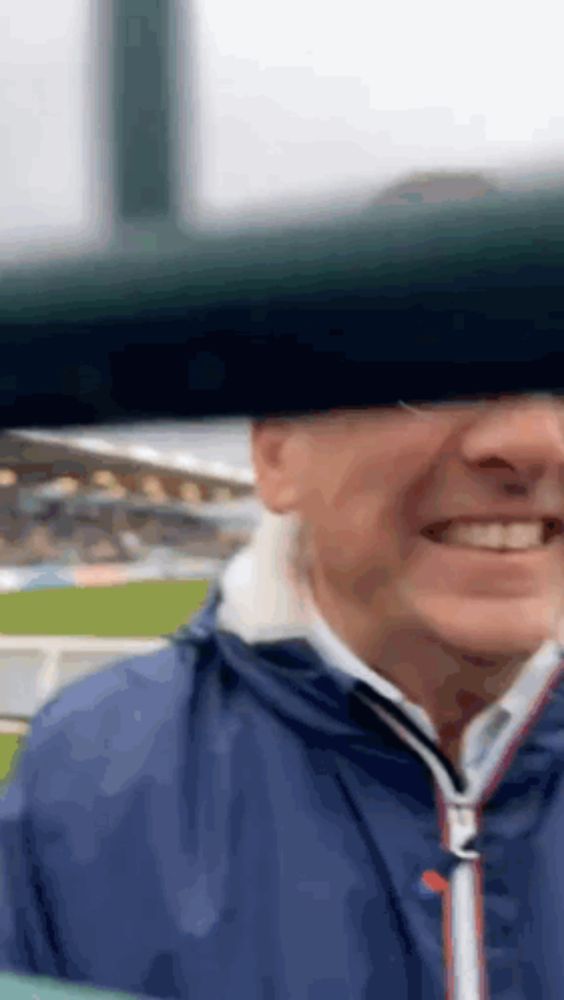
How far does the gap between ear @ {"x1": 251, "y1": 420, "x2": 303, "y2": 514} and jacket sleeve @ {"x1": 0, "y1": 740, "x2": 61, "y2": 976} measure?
208mm

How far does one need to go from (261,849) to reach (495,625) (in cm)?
17

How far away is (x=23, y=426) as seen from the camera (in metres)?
0.16

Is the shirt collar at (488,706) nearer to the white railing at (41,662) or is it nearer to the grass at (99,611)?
the white railing at (41,662)

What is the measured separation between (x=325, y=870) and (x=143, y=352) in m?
0.45

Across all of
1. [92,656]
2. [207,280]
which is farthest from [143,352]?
[92,656]

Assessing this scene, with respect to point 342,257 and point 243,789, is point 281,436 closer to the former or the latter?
point 243,789

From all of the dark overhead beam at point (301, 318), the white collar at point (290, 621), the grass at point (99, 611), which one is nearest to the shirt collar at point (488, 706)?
the white collar at point (290, 621)

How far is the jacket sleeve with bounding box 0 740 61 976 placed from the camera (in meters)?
0.57

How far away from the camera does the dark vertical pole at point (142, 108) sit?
147mm

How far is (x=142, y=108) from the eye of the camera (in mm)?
150

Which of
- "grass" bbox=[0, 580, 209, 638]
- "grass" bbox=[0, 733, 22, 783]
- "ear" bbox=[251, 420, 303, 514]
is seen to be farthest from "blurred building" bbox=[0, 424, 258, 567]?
"ear" bbox=[251, 420, 303, 514]

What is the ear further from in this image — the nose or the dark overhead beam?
the dark overhead beam

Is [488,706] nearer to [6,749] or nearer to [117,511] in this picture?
[6,749]

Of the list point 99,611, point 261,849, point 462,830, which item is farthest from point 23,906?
point 99,611
